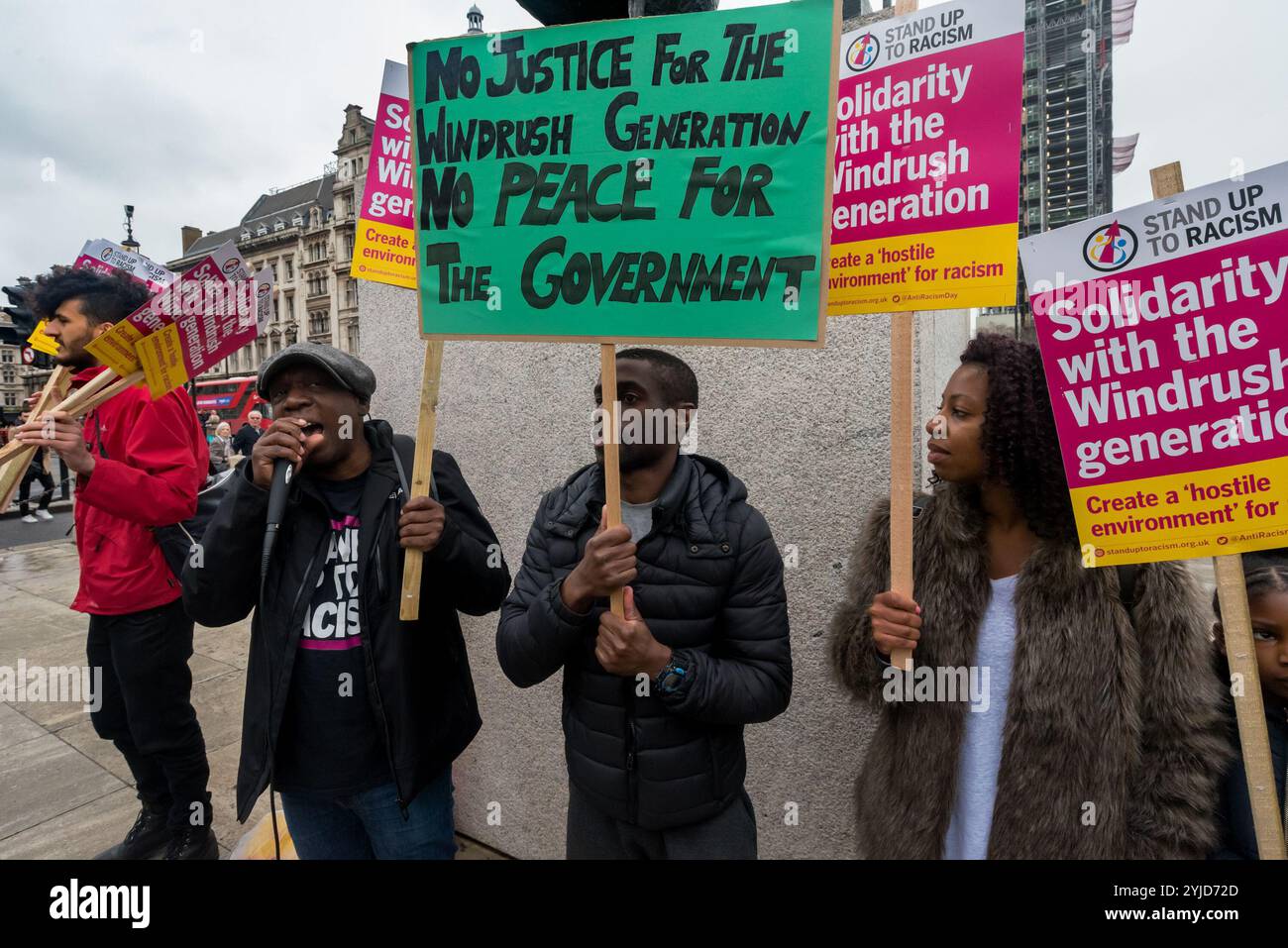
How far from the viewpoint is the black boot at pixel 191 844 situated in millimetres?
2854

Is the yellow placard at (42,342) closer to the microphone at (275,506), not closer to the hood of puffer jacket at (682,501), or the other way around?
the microphone at (275,506)

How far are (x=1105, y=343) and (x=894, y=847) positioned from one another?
1.35 meters

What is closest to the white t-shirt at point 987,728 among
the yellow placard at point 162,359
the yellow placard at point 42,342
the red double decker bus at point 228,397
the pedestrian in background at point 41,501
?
the yellow placard at point 162,359

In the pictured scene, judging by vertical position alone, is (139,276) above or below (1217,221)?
above

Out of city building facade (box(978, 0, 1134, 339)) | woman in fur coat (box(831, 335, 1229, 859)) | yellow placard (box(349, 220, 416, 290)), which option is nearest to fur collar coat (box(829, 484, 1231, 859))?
woman in fur coat (box(831, 335, 1229, 859))

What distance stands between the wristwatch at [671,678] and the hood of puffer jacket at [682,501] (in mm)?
329

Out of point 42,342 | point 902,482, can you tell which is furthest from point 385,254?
point 42,342

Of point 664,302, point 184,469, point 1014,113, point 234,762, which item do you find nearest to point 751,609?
point 664,302

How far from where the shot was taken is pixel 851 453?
2.35 metres

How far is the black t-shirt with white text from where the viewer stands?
6.19ft

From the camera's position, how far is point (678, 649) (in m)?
1.71

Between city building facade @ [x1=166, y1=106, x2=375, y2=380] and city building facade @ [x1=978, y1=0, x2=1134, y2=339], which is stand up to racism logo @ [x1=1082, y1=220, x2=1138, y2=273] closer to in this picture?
city building facade @ [x1=166, y1=106, x2=375, y2=380]
